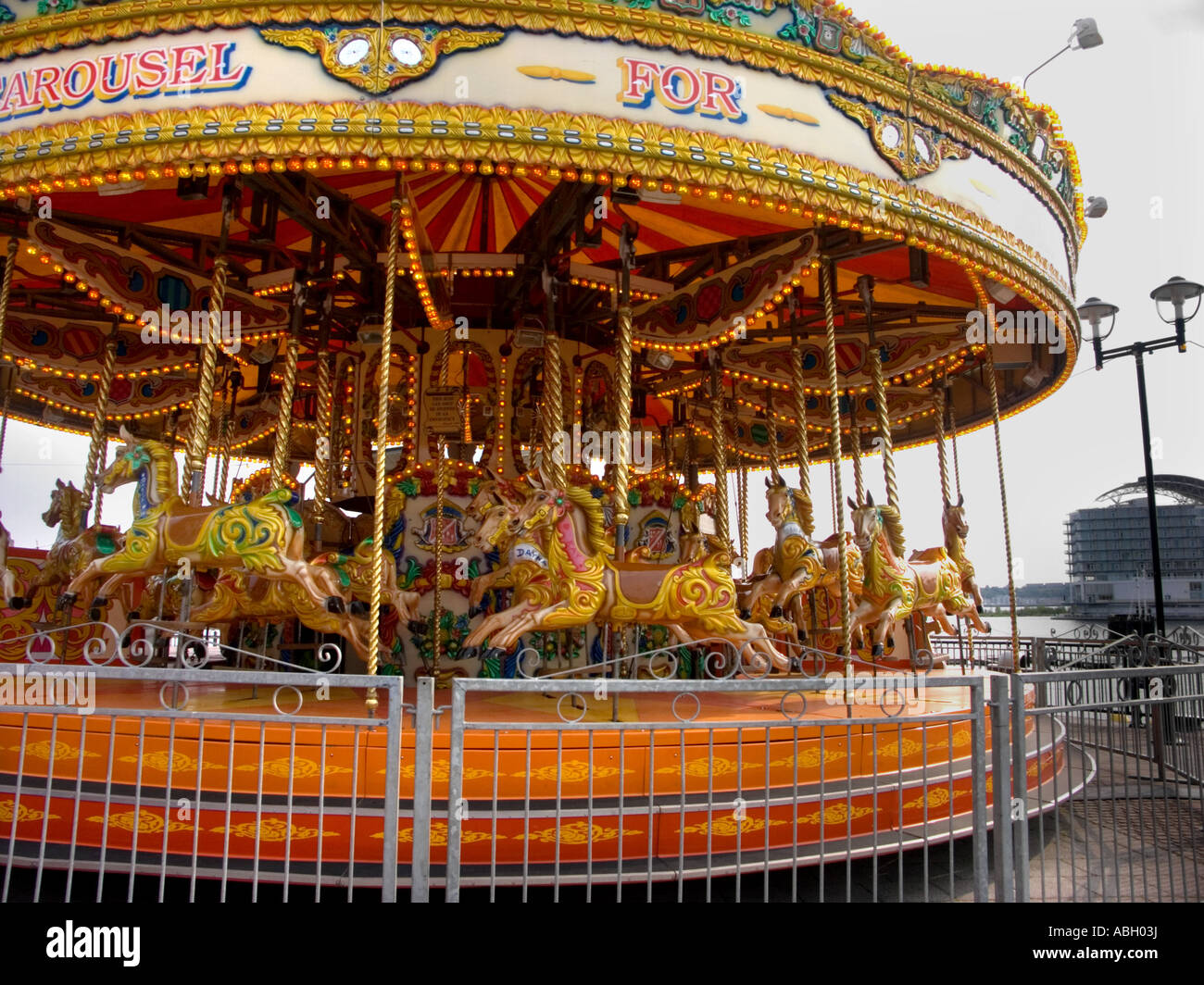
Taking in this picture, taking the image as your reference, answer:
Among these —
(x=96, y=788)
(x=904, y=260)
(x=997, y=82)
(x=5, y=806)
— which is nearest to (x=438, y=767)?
(x=96, y=788)

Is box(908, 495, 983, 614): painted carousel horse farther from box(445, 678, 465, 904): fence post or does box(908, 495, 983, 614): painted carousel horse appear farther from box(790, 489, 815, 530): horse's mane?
box(445, 678, 465, 904): fence post

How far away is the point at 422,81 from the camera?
475cm

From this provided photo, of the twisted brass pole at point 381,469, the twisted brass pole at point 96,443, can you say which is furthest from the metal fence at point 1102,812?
the twisted brass pole at point 96,443

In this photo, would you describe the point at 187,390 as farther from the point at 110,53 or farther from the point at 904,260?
the point at 904,260

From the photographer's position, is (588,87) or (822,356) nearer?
(588,87)

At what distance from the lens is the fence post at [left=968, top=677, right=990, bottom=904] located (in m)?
3.49

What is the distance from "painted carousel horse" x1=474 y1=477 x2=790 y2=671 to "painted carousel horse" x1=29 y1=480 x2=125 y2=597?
3.29 meters

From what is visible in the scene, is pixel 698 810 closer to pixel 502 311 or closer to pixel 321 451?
pixel 321 451

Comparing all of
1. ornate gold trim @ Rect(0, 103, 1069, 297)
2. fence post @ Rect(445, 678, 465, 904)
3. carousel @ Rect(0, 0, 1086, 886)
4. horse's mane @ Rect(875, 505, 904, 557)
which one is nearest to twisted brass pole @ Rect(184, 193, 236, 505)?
A: carousel @ Rect(0, 0, 1086, 886)

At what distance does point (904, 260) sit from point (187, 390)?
9386mm

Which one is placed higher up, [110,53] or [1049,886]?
[110,53]

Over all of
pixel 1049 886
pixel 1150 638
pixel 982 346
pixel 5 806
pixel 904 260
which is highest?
pixel 904 260
